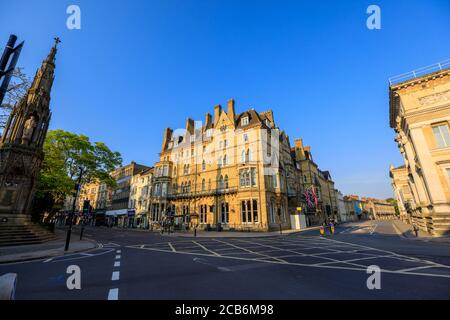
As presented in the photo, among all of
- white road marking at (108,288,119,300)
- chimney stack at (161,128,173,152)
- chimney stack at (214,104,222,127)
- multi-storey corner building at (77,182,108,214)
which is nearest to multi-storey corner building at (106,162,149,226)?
multi-storey corner building at (77,182,108,214)

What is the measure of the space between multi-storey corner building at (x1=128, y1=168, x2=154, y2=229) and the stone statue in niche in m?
26.4

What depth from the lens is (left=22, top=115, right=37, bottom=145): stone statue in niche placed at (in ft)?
58.2

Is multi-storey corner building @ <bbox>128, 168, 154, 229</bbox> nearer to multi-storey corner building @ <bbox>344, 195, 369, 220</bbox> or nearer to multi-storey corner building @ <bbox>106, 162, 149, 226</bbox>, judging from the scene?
multi-storey corner building @ <bbox>106, 162, 149, 226</bbox>

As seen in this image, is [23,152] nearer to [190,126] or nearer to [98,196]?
[190,126]

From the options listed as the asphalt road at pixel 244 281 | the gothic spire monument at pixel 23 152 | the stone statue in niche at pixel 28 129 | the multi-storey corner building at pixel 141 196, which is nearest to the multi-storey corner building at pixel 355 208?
the multi-storey corner building at pixel 141 196

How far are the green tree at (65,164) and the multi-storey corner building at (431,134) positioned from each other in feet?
116

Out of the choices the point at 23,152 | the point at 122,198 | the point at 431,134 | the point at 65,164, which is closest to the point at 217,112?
the point at 65,164

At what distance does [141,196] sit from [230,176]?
26.0 metres

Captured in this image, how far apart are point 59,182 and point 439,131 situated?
38.6 m

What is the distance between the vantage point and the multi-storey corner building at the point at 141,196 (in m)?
44.1

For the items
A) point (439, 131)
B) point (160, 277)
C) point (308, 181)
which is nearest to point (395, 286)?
point (160, 277)

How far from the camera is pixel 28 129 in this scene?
59.1 ft

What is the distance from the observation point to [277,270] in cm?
701
